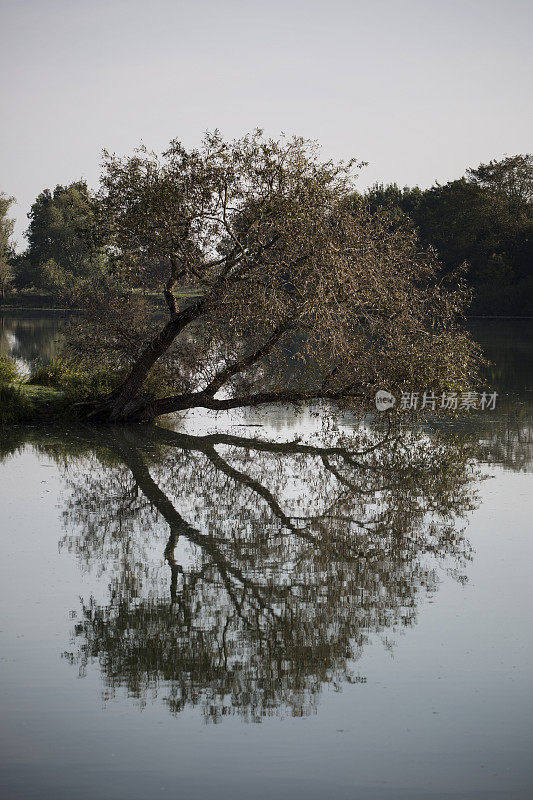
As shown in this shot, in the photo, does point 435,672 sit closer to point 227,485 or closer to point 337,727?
point 337,727

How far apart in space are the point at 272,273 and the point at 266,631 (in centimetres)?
881

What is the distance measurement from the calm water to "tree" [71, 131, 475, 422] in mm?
2855

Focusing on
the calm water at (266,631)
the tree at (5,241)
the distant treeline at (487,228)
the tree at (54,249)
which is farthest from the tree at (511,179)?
the calm water at (266,631)

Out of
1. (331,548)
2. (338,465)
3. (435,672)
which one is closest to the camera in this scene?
(435,672)

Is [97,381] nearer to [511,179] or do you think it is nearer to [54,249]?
[511,179]

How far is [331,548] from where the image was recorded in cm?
884

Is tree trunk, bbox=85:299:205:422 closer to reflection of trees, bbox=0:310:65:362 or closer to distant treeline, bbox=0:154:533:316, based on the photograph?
reflection of trees, bbox=0:310:65:362

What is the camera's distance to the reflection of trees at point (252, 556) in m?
5.87

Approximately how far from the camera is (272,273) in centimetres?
1448

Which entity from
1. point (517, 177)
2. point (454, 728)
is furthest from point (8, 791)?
point (517, 177)

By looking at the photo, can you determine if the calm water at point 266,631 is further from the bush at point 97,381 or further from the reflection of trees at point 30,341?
the reflection of trees at point 30,341

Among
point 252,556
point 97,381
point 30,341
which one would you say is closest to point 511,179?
point 30,341

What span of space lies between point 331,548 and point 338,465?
453 centimetres

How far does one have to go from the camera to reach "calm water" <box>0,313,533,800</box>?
468cm
